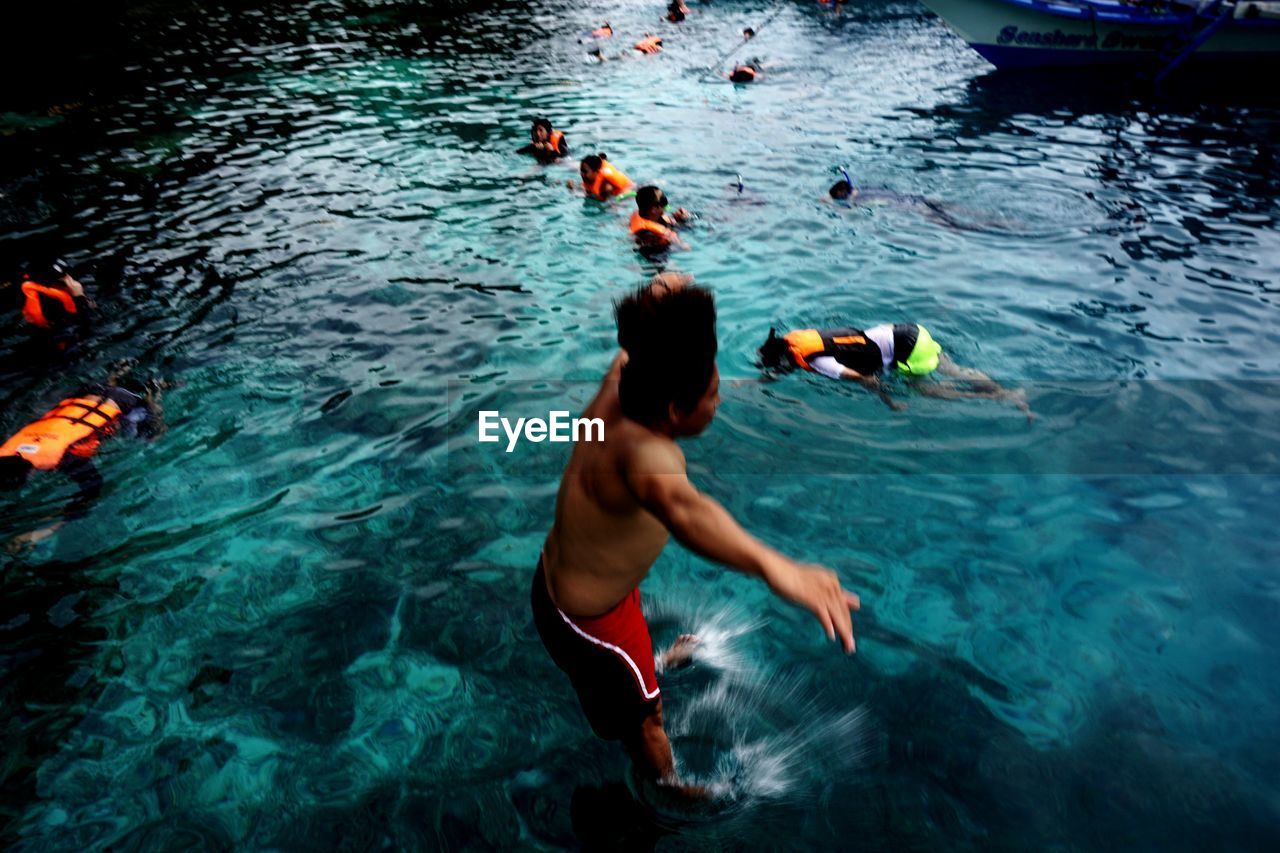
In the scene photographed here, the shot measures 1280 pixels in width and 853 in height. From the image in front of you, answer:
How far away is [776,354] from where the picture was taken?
661cm

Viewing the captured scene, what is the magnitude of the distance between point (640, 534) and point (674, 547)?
8.61 ft

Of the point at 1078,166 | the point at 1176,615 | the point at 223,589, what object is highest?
the point at 1078,166

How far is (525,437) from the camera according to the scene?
646 cm

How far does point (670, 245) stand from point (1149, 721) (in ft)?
23.4

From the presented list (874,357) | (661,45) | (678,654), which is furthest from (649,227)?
(661,45)

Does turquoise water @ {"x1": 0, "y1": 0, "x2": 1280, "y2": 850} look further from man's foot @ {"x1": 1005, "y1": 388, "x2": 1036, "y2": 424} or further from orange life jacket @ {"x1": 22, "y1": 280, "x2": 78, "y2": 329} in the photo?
orange life jacket @ {"x1": 22, "y1": 280, "x2": 78, "y2": 329}

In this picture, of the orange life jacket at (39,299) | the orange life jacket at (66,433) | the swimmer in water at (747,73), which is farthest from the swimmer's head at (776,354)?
the swimmer in water at (747,73)

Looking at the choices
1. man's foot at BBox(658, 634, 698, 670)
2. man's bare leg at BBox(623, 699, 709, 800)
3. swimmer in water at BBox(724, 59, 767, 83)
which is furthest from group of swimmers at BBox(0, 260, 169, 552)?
swimmer in water at BBox(724, 59, 767, 83)

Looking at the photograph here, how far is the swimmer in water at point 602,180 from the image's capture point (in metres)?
10.8

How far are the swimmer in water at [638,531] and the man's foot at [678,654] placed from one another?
32.8 inches

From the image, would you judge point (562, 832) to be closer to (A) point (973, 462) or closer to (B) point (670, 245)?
(A) point (973, 462)

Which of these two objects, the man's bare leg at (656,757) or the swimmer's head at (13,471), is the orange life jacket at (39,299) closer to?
the swimmer's head at (13,471)

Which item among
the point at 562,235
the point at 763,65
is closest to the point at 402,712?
the point at 562,235

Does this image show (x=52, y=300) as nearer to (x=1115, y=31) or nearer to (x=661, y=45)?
(x=661, y=45)
